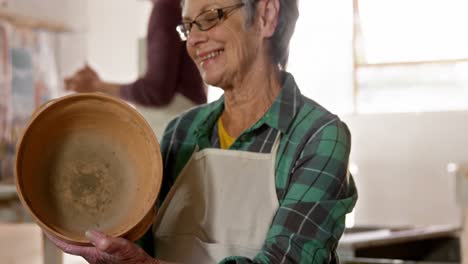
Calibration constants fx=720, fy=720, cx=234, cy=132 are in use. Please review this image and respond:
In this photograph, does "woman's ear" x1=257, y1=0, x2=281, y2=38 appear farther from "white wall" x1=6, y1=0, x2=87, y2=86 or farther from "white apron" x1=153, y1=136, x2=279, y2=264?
"white wall" x1=6, y1=0, x2=87, y2=86

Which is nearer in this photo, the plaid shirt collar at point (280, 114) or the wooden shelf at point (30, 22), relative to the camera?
the plaid shirt collar at point (280, 114)

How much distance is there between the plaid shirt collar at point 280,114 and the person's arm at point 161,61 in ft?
2.07

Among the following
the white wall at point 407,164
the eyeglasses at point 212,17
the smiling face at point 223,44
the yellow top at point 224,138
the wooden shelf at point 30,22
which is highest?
the eyeglasses at point 212,17

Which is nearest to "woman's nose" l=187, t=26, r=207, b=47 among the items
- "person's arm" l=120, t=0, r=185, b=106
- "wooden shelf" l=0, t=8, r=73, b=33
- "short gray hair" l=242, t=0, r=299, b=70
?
"short gray hair" l=242, t=0, r=299, b=70

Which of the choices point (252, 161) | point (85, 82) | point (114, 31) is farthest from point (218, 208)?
point (114, 31)

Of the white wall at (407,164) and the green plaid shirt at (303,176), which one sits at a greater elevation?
the green plaid shirt at (303,176)

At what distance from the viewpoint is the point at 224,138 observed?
124 centimetres

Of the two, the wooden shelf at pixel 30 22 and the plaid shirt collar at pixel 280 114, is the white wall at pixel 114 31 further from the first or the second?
the plaid shirt collar at pixel 280 114

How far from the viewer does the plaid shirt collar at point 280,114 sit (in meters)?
1.16

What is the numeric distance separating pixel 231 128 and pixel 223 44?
166 millimetres

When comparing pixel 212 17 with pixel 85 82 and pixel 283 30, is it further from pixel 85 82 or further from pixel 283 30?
pixel 85 82

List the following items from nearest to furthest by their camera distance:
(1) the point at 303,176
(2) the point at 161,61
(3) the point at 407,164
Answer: (1) the point at 303,176 → (2) the point at 161,61 → (3) the point at 407,164

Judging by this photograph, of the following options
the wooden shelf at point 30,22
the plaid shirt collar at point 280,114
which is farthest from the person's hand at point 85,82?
the plaid shirt collar at point 280,114

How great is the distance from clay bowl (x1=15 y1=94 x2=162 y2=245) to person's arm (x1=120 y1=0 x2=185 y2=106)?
2.43 ft
